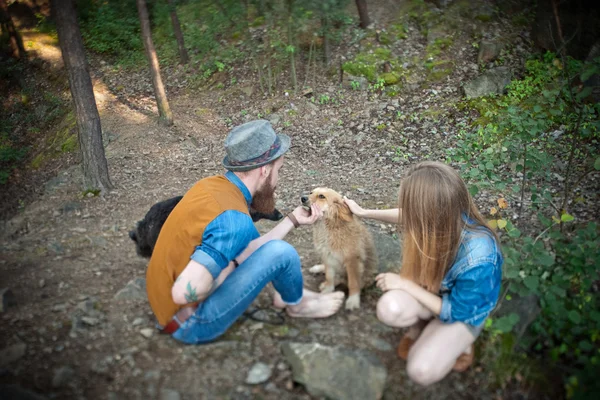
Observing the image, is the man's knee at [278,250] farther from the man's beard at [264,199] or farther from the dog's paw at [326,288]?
the dog's paw at [326,288]

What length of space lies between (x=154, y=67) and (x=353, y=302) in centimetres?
645

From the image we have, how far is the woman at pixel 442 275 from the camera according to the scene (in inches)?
111

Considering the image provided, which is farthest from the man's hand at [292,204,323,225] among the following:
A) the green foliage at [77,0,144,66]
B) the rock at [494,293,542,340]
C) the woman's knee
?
the green foliage at [77,0,144,66]

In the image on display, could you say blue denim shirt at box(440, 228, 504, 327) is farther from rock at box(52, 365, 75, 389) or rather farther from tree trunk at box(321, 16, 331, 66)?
tree trunk at box(321, 16, 331, 66)

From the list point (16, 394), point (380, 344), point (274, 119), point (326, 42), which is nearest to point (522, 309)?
point (380, 344)

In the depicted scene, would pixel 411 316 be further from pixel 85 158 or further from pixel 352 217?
pixel 85 158

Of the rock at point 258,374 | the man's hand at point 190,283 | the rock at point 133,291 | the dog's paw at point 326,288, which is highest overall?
the man's hand at point 190,283

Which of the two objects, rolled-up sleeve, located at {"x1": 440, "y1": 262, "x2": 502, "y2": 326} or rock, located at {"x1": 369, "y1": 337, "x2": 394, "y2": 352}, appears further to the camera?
rock, located at {"x1": 369, "y1": 337, "x2": 394, "y2": 352}

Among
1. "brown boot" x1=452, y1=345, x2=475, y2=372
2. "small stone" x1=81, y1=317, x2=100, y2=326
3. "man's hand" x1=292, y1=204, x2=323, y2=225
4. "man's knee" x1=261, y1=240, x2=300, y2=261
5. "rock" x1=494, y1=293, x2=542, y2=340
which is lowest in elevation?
"rock" x1=494, y1=293, x2=542, y2=340

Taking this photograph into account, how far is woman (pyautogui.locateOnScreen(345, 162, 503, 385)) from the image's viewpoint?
2.81 meters

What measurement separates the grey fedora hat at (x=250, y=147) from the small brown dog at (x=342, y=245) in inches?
34.9

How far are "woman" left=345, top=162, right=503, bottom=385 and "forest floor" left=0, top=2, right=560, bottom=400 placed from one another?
0.26 metres

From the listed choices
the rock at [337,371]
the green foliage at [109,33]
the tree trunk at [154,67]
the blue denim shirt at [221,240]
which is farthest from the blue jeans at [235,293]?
the green foliage at [109,33]

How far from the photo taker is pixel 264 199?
3.35 m
